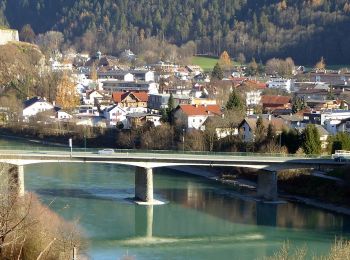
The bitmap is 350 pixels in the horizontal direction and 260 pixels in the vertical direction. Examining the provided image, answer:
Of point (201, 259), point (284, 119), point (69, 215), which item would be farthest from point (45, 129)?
point (201, 259)

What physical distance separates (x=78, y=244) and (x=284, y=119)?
14.3 meters

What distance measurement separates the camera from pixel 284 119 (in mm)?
23875

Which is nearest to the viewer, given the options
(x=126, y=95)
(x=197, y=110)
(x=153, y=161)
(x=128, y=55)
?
(x=153, y=161)

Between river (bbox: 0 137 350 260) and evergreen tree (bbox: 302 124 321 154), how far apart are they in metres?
2.29

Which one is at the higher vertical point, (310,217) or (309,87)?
(309,87)

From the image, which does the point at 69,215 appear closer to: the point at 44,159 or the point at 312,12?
the point at 44,159

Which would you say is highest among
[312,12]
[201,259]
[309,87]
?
[312,12]

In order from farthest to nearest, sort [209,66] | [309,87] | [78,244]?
1. [209,66]
2. [309,87]
3. [78,244]

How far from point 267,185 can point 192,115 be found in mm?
7947

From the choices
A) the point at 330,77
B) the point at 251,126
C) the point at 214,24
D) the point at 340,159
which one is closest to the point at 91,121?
the point at 251,126

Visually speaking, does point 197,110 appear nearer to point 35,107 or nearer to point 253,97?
point 253,97

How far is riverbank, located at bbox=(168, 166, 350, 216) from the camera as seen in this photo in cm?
1641

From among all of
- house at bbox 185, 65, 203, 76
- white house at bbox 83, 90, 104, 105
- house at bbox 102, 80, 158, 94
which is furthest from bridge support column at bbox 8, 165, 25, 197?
house at bbox 185, 65, 203, 76

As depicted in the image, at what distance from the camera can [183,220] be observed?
49.2 ft
